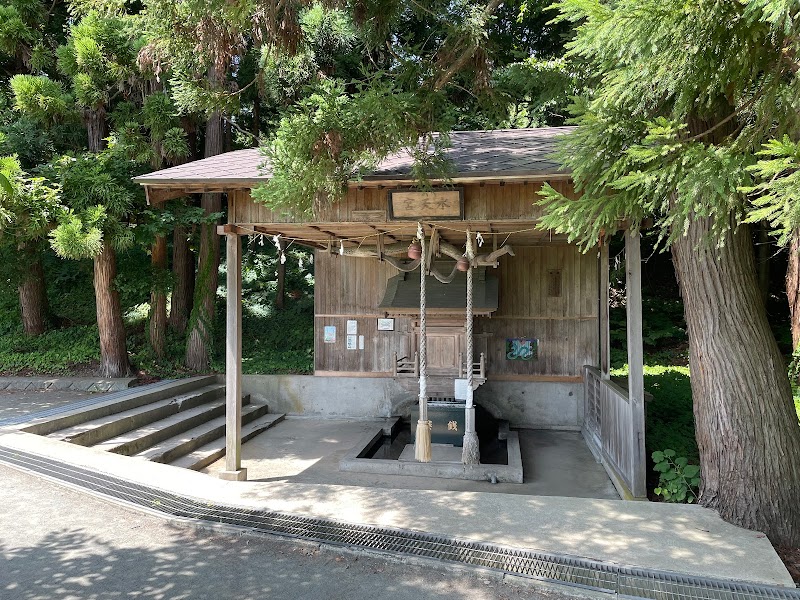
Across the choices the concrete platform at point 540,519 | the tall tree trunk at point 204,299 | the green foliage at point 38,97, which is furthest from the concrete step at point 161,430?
the green foliage at point 38,97

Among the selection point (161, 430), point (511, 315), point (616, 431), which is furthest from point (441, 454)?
point (161, 430)

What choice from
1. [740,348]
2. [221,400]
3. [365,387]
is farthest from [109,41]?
[740,348]

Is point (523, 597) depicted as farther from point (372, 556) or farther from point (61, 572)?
point (61, 572)

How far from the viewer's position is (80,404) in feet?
27.3

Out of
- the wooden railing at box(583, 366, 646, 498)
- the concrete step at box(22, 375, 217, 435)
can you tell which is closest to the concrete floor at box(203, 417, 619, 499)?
the wooden railing at box(583, 366, 646, 498)

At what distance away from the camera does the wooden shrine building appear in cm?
631

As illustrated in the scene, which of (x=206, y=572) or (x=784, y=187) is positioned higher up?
(x=784, y=187)

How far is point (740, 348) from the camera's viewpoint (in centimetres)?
466

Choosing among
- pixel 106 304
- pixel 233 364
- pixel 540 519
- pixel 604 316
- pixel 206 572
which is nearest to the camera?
pixel 206 572

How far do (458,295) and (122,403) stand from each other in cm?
554

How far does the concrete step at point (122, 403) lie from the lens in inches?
280

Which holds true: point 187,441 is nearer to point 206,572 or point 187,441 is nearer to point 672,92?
point 206,572

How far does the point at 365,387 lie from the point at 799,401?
7.02 meters

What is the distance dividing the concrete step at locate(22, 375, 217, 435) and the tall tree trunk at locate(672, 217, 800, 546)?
7574 millimetres
